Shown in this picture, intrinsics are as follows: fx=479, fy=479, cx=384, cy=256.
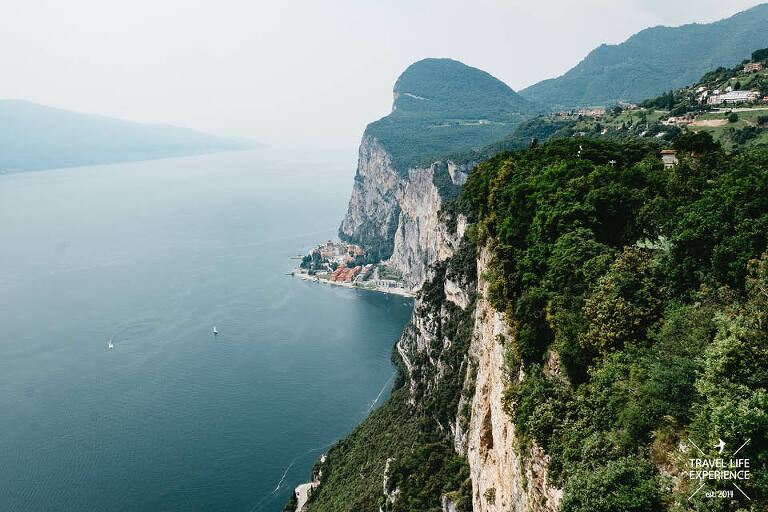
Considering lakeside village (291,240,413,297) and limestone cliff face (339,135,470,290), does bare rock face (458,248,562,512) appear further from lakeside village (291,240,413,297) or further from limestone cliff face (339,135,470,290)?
lakeside village (291,240,413,297)

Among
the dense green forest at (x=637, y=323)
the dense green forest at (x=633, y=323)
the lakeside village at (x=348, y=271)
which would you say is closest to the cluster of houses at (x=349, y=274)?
the lakeside village at (x=348, y=271)

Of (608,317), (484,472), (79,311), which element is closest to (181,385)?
(79,311)

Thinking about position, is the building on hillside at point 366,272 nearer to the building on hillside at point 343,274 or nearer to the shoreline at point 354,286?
the building on hillside at point 343,274

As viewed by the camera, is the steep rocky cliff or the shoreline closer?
the steep rocky cliff

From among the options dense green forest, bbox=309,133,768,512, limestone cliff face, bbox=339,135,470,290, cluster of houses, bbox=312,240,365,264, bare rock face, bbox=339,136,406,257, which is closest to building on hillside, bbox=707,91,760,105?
dense green forest, bbox=309,133,768,512

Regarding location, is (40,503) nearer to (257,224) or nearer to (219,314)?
(219,314)

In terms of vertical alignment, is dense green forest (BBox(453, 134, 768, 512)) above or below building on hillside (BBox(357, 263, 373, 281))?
above
